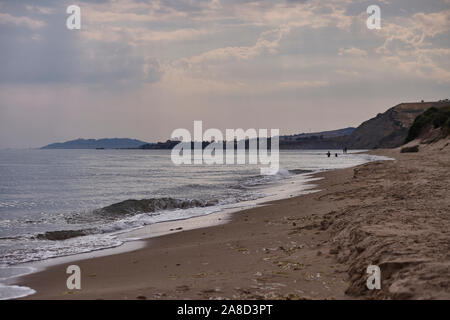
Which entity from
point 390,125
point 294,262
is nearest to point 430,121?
point 294,262

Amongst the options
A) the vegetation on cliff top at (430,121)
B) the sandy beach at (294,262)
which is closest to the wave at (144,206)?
the sandy beach at (294,262)

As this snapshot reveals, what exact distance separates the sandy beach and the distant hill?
16037 centimetres

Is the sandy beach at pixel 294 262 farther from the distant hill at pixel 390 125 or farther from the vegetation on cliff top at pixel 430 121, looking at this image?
the distant hill at pixel 390 125

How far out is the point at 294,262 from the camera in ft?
21.6

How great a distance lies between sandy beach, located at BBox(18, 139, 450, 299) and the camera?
4.91 metres

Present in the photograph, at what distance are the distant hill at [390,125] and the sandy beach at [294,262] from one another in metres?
160

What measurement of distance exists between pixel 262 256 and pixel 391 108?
664 ft

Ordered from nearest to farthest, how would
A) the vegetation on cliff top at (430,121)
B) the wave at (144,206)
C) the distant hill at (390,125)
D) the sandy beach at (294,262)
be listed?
the sandy beach at (294,262)
the wave at (144,206)
the vegetation on cliff top at (430,121)
the distant hill at (390,125)

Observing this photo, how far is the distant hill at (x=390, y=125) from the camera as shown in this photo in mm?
164875

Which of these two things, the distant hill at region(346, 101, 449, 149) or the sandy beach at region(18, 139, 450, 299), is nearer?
the sandy beach at region(18, 139, 450, 299)

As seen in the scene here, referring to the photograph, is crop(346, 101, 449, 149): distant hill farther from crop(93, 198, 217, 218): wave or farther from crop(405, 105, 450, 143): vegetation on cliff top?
crop(93, 198, 217, 218): wave

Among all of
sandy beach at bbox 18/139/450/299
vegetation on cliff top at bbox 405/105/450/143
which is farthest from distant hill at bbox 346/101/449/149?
sandy beach at bbox 18/139/450/299

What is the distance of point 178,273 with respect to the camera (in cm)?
673
